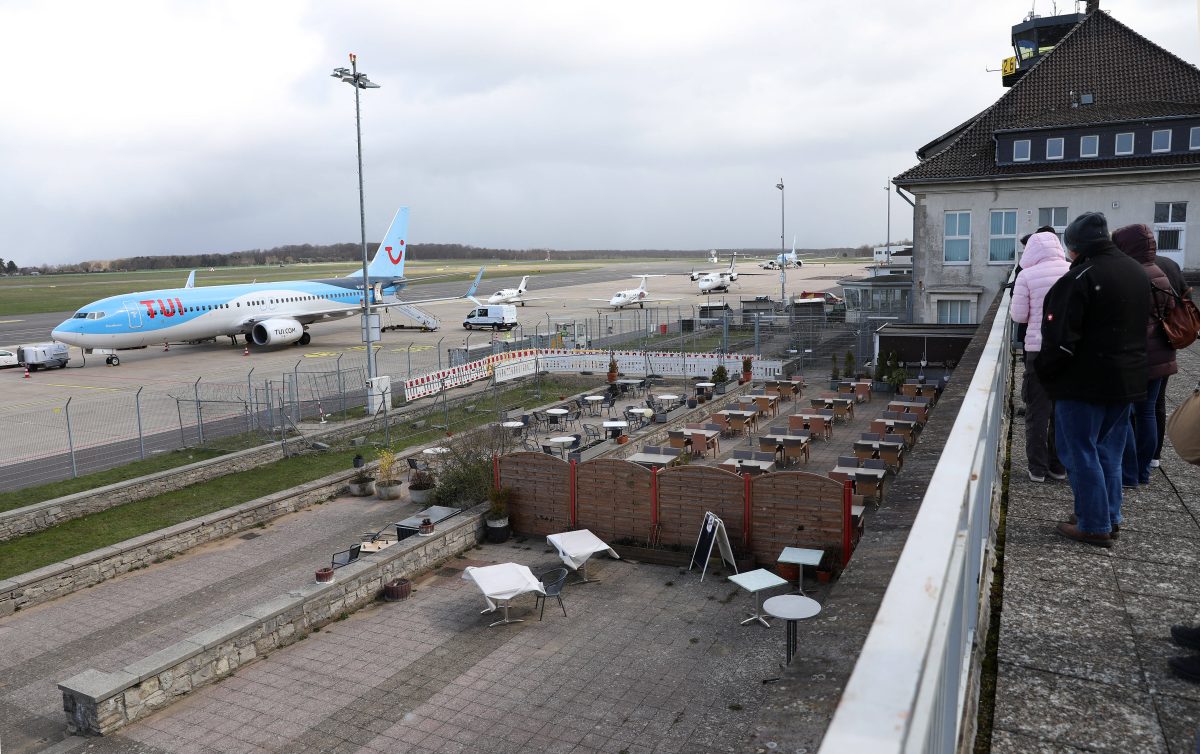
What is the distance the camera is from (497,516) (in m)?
17.7

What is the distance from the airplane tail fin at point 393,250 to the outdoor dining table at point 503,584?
162ft

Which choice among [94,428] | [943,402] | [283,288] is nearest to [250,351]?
[283,288]

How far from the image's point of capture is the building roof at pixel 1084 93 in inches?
1201

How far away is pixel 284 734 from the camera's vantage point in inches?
404

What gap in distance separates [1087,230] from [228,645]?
11.7 metres

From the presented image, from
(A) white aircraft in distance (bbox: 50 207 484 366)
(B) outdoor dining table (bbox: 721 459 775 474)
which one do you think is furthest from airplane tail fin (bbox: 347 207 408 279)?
(B) outdoor dining table (bbox: 721 459 775 474)

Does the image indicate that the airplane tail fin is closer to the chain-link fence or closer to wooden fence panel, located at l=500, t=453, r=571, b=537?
the chain-link fence

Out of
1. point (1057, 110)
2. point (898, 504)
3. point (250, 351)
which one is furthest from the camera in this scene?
point (250, 351)

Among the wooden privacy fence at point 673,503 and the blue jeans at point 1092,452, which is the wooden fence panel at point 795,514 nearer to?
the wooden privacy fence at point 673,503

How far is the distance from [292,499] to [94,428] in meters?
13.2

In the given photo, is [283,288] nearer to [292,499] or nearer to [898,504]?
[292,499]

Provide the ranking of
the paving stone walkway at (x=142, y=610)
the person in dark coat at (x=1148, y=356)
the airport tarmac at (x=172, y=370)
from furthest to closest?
the airport tarmac at (x=172, y=370) → the paving stone walkway at (x=142, y=610) → the person in dark coat at (x=1148, y=356)

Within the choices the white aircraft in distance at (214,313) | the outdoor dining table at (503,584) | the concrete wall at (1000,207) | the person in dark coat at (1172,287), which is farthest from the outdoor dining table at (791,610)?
the white aircraft in distance at (214,313)

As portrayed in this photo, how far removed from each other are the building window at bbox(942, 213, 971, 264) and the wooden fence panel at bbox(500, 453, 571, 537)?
22431 mm
